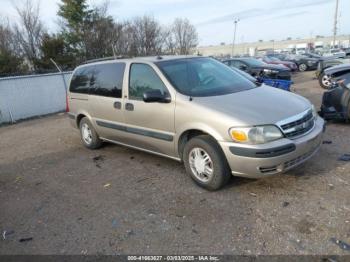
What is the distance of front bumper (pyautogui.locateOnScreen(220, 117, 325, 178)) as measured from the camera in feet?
11.8

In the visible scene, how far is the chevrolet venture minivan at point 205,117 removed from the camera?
368cm

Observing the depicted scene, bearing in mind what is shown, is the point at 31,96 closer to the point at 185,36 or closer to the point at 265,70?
the point at 265,70

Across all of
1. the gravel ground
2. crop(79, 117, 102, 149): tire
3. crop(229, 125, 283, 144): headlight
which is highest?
crop(229, 125, 283, 144): headlight

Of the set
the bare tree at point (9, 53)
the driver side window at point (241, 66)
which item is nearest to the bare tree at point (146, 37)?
the bare tree at point (9, 53)

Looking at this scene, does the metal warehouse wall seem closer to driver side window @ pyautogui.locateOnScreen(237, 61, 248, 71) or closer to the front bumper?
driver side window @ pyautogui.locateOnScreen(237, 61, 248, 71)

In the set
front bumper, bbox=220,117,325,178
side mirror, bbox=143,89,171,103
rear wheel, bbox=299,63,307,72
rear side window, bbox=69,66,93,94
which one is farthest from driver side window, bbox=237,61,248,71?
rear wheel, bbox=299,63,307,72

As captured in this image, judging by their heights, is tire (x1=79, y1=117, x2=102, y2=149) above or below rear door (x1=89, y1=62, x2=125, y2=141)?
below

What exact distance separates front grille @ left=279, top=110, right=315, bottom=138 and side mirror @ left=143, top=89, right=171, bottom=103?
5.19 feet

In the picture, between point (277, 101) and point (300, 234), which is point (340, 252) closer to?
point (300, 234)

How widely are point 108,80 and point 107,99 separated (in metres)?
0.34

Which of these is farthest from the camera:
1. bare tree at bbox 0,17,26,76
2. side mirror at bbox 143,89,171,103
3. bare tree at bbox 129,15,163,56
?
bare tree at bbox 129,15,163,56

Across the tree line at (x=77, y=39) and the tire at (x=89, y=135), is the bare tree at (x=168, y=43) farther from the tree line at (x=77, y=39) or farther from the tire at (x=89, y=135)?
the tire at (x=89, y=135)

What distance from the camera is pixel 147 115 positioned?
4.77m

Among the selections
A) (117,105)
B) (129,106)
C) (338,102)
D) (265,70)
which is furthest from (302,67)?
→ (129,106)
